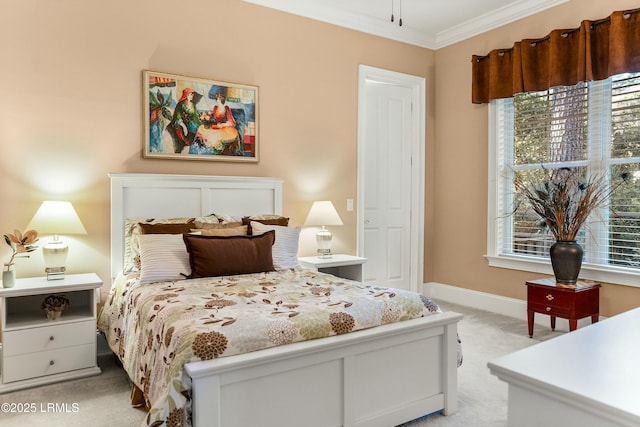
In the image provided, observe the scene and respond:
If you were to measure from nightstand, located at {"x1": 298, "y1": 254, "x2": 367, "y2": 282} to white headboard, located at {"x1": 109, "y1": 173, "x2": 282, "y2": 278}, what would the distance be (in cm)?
54

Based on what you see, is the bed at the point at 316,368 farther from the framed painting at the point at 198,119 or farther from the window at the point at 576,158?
the window at the point at 576,158

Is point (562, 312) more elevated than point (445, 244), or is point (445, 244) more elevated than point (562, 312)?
point (445, 244)

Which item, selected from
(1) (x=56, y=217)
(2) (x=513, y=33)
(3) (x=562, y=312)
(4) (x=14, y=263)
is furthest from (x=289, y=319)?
(2) (x=513, y=33)

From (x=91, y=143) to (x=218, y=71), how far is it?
1.17 m

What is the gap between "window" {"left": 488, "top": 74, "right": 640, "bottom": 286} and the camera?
3.51m

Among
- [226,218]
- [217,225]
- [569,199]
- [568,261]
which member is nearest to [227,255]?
[217,225]

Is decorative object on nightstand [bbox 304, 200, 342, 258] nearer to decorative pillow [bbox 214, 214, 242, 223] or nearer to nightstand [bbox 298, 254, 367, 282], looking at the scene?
nightstand [bbox 298, 254, 367, 282]

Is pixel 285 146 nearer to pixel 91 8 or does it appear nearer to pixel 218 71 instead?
pixel 218 71

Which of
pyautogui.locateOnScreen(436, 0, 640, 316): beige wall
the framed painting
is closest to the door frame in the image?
pyautogui.locateOnScreen(436, 0, 640, 316): beige wall

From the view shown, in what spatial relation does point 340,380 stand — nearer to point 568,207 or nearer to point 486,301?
point 568,207

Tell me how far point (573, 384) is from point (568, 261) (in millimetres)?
3197

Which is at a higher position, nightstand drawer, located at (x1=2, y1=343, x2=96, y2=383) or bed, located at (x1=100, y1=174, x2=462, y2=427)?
bed, located at (x1=100, y1=174, x2=462, y2=427)

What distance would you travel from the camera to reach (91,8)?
328 centimetres


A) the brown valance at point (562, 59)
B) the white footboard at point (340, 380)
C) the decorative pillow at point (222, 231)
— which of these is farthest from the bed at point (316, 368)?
the brown valance at point (562, 59)
